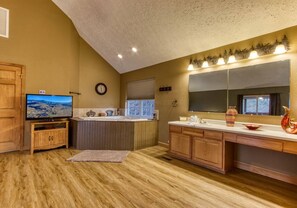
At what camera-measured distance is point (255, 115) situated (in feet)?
10.3

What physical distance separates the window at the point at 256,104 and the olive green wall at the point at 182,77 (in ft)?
0.35

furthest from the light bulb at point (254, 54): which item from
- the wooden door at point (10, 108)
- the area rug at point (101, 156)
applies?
the wooden door at point (10, 108)

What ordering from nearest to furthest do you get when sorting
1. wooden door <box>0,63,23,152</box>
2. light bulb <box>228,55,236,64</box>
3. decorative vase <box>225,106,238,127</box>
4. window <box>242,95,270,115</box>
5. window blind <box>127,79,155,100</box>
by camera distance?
window <box>242,95,270,115</box> → decorative vase <box>225,106,238,127</box> → light bulb <box>228,55,236,64</box> → wooden door <box>0,63,23,152</box> → window blind <box>127,79,155,100</box>

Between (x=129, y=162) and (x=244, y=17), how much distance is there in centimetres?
345

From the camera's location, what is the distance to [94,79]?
608cm

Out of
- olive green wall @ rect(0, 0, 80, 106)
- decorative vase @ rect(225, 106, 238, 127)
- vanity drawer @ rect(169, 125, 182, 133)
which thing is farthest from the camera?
olive green wall @ rect(0, 0, 80, 106)

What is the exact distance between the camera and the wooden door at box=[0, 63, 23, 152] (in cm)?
401

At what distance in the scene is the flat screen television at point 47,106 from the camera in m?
4.07

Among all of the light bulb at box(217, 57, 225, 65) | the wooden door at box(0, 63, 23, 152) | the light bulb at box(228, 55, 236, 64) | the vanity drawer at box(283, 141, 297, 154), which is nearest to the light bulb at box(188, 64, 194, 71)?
the light bulb at box(217, 57, 225, 65)

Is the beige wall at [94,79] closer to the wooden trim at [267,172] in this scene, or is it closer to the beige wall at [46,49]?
the beige wall at [46,49]

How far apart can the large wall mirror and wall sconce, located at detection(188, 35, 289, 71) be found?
19cm

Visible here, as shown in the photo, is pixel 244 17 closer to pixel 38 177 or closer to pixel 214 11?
pixel 214 11

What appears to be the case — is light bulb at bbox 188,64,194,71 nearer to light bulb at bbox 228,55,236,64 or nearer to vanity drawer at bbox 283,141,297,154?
light bulb at bbox 228,55,236,64

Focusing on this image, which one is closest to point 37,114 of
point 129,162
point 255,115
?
point 129,162
